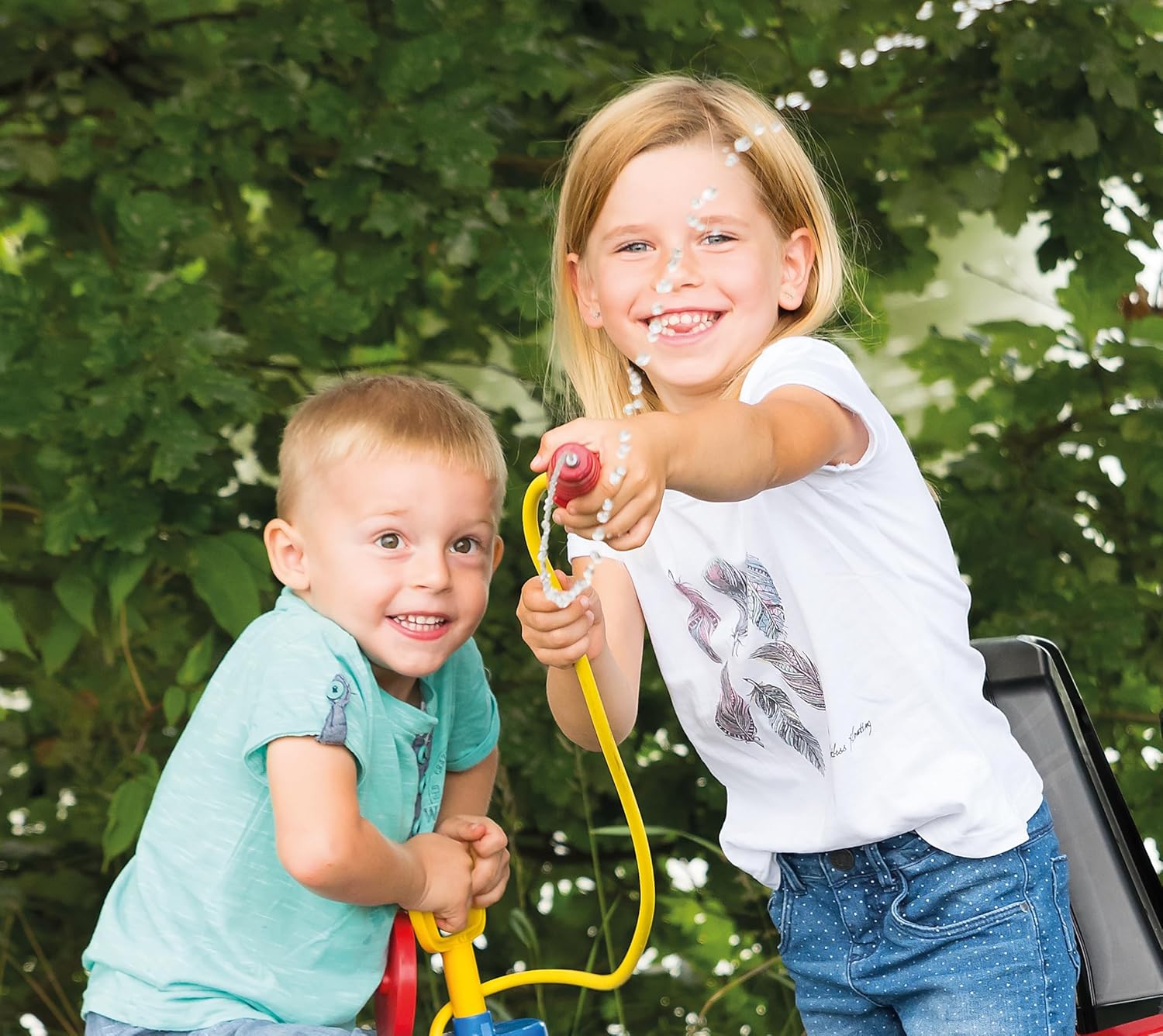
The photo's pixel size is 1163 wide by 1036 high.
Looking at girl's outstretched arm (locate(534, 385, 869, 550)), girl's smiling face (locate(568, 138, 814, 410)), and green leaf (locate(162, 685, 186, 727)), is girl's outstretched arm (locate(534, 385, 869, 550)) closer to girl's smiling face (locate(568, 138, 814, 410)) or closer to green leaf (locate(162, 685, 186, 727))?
girl's smiling face (locate(568, 138, 814, 410))

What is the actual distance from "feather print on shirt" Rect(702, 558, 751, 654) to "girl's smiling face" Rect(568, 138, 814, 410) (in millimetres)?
194

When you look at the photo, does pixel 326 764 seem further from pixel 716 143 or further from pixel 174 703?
pixel 174 703

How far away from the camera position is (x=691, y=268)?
1613 millimetres

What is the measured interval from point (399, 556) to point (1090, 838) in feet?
2.68

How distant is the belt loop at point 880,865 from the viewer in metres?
1.53

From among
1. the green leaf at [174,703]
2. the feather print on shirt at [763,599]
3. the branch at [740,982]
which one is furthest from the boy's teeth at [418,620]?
the branch at [740,982]

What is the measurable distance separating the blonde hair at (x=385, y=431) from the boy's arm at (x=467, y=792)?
0.34 metres

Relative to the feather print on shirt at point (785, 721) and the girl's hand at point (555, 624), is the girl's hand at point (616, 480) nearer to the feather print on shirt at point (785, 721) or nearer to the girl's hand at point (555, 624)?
the girl's hand at point (555, 624)

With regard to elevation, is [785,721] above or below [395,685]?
below

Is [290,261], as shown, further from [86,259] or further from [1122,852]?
[1122,852]

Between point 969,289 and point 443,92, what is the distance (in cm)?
135

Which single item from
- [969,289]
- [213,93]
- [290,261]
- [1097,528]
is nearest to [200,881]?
[290,261]

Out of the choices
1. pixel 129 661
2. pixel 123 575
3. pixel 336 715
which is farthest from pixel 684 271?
pixel 129 661

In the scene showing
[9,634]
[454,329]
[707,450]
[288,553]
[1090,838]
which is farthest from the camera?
[454,329]
